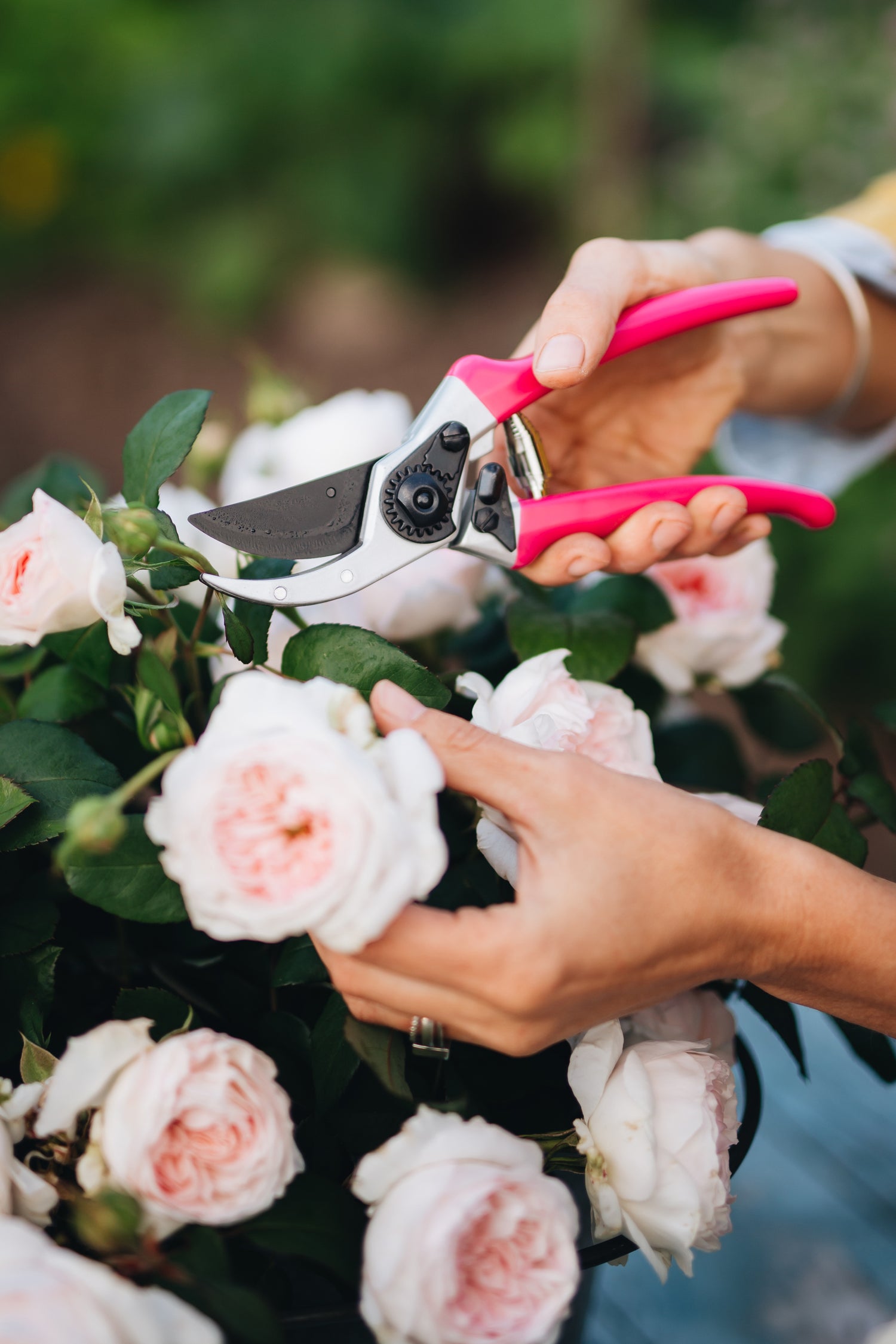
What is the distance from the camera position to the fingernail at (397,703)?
449 millimetres

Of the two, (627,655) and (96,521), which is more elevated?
(96,521)

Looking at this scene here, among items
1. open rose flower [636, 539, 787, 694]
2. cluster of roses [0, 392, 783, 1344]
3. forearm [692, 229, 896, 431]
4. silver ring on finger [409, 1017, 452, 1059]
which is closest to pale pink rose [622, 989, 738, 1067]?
cluster of roses [0, 392, 783, 1344]

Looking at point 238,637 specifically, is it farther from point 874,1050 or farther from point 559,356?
point 874,1050

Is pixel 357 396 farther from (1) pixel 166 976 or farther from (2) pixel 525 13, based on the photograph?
(2) pixel 525 13

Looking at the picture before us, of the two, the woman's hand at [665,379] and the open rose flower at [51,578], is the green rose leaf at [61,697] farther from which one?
the woman's hand at [665,379]

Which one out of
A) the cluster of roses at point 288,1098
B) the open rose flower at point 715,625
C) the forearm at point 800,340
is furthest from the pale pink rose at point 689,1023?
the forearm at point 800,340

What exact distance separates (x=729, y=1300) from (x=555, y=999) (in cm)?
40

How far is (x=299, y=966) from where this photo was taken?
0.50 m

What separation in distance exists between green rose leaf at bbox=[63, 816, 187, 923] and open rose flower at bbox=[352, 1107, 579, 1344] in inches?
5.8

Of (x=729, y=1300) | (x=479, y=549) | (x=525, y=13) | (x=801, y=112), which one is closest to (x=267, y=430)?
(x=479, y=549)

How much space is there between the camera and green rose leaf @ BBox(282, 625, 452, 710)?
1.61 ft

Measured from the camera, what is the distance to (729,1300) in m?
0.68

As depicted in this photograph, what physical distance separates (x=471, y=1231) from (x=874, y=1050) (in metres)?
0.30

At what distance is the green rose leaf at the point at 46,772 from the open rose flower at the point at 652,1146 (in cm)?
27
